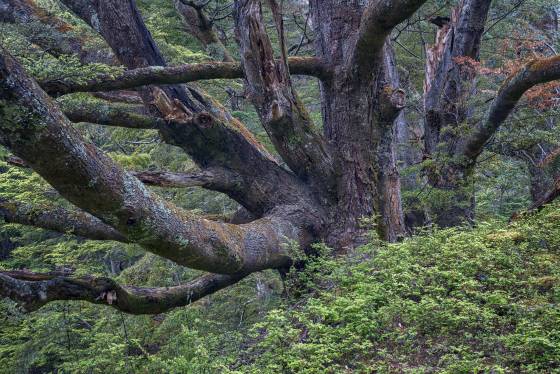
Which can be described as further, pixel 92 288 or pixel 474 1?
pixel 474 1

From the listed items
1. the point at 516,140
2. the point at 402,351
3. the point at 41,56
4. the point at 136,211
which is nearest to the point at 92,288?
the point at 136,211

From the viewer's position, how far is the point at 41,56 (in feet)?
18.0

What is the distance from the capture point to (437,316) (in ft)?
13.8

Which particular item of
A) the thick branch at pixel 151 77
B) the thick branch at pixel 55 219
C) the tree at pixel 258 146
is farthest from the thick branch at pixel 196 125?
the thick branch at pixel 55 219

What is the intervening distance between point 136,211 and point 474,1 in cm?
689

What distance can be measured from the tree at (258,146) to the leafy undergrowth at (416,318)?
0.66 meters

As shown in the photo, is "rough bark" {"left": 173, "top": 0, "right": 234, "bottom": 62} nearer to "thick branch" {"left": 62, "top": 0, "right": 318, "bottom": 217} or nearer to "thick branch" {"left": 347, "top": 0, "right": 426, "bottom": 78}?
"thick branch" {"left": 62, "top": 0, "right": 318, "bottom": 217}

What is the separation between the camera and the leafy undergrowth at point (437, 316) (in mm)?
3689

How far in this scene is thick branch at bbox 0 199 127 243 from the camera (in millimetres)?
5613

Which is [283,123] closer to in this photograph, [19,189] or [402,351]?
[402,351]

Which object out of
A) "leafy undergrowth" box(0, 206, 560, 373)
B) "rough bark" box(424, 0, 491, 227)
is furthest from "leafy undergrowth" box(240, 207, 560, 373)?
"rough bark" box(424, 0, 491, 227)

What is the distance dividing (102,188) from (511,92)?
199 inches

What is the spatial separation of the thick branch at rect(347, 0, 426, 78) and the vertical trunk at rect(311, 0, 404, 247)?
28 cm

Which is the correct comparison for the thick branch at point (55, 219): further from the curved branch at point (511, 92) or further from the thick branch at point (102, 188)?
the curved branch at point (511, 92)
